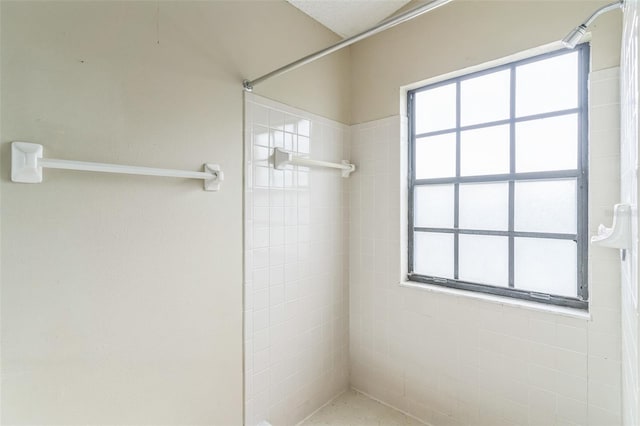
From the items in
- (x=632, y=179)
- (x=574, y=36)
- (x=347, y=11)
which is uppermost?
(x=347, y=11)

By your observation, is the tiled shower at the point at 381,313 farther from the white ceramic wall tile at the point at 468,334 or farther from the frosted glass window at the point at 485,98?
the frosted glass window at the point at 485,98

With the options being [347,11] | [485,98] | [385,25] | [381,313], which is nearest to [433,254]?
[381,313]

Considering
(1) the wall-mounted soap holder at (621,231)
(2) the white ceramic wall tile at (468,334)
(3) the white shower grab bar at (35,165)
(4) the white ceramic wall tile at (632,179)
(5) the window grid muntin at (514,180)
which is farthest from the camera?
(5) the window grid muntin at (514,180)

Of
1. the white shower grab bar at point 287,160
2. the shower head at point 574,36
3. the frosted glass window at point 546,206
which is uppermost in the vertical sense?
the shower head at point 574,36

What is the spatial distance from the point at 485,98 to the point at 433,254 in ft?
2.95

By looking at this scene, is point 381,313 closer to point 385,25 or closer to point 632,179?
point 632,179

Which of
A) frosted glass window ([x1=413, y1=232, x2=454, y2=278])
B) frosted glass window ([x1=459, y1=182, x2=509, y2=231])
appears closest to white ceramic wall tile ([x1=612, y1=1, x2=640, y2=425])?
frosted glass window ([x1=459, y1=182, x2=509, y2=231])

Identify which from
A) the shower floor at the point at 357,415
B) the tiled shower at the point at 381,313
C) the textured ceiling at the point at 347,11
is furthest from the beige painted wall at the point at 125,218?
the shower floor at the point at 357,415

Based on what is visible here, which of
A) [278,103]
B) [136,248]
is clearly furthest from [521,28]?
[136,248]

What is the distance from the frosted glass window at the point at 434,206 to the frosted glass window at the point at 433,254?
0.07 meters

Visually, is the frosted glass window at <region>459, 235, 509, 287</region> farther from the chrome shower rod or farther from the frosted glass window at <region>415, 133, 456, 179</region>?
the chrome shower rod

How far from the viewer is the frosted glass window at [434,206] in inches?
67.4

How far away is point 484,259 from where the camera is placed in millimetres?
1589

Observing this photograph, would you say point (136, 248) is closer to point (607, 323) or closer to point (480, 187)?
point (480, 187)
